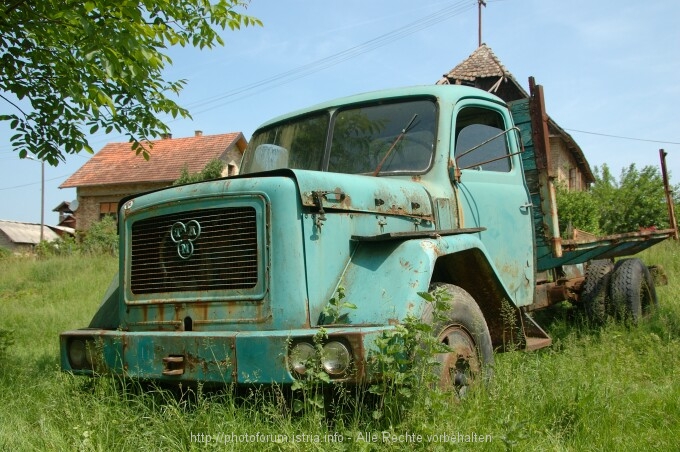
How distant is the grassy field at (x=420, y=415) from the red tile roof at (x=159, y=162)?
23614mm

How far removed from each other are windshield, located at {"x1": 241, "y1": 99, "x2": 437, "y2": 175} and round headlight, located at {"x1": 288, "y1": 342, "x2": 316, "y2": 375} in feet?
5.16

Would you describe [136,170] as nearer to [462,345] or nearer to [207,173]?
[207,173]

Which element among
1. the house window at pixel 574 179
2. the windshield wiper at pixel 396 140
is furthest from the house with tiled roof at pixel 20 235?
the windshield wiper at pixel 396 140

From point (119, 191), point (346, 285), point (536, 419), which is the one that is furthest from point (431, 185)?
point (119, 191)

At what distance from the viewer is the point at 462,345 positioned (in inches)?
131

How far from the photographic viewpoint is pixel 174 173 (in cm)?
2725

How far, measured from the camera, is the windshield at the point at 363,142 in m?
4.03

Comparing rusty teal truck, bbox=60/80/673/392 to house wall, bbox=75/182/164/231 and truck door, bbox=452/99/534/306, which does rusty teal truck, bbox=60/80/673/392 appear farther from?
house wall, bbox=75/182/164/231

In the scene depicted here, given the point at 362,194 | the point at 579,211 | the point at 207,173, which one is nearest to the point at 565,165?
the point at 579,211

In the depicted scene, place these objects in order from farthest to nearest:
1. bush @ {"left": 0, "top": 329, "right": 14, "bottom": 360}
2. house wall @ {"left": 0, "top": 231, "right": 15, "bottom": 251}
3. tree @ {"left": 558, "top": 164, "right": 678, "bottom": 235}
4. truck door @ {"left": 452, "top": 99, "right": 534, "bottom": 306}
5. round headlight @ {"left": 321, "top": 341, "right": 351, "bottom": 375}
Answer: house wall @ {"left": 0, "top": 231, "right": 15, "bottom": 251} → tree @ {"left": 558, "top": 164, "right": 678, "bottom": 235} → bush @ {"left": 0, "top": 329, "right": 14, "bottom": 360} → truck door @ {"left": 452, "top": 99, "right": 534, "bottom": 306} → round headlight @ {"left": 321, "top": 341, "right": 351, "bottom": 375}

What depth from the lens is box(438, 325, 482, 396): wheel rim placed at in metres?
3.12

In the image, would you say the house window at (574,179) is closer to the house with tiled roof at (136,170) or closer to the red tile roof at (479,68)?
the red tile roof at (479,68)

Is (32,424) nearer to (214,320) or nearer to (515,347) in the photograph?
(214,320)

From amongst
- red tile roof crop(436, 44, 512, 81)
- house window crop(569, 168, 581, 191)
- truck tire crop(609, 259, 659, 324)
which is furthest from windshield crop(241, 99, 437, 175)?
house window crop(569, 168, 581, 191)
